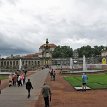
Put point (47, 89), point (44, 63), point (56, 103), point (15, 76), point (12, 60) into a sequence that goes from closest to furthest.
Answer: point (47, 89), point (56, 103), point (15, 76), point (44, 63), point (12, 60)

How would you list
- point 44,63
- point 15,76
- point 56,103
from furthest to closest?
point 44,63 → point 15,76 → point 56,103

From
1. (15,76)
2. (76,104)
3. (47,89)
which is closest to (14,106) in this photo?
(47,89)

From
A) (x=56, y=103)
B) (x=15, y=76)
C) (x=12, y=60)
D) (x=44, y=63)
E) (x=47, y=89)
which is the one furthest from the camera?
(x=12, y=60)

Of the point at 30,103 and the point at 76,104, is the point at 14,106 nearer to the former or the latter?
the point at 30,103

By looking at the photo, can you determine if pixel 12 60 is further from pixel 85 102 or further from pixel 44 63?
pixel 85 102

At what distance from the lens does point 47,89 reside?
19094 millimetres

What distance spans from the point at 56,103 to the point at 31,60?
174m

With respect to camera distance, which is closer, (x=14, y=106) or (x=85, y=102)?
(x=14, y=106)

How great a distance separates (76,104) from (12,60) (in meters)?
175

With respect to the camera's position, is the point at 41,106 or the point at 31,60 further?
the point at 31,60

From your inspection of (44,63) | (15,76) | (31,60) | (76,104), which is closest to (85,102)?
(76,104)

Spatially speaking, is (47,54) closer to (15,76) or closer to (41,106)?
(15,76)

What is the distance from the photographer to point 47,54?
627ft

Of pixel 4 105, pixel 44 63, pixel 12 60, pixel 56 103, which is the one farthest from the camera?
pixel 12 60
